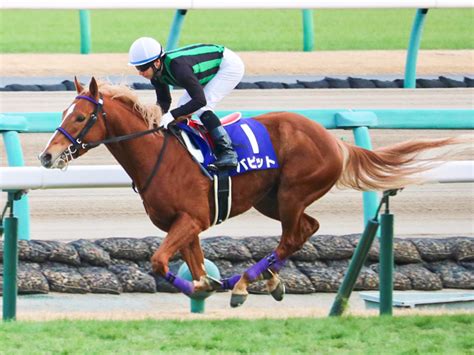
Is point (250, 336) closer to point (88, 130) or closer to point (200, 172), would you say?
point (200, 172)

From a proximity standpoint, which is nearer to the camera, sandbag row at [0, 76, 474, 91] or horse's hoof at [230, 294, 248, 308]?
horse's hoof at [230, 294, 248, 308]

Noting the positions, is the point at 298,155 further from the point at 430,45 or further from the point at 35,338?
the point at 430,45

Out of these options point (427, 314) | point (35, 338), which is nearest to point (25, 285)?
point (35, 338)

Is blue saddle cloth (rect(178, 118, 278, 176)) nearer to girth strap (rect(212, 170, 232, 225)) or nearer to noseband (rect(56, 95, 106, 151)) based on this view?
girth strap (rect(212, 170, 232, 225))

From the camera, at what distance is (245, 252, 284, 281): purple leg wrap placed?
7246 mm

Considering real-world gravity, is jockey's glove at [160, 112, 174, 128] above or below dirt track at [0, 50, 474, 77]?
below

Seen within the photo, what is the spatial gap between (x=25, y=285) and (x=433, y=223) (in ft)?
9.20

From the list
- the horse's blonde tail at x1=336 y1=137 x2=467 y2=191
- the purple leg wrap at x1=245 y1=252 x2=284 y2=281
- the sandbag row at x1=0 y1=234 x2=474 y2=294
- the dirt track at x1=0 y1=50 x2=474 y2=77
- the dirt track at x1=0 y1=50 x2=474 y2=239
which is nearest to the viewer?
the purple leg wrap at x1=245 y1=252 x2=284 y2=281

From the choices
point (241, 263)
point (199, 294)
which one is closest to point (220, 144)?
point (199, 294)

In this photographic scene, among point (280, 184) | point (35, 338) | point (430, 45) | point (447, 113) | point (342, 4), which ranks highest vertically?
point (430, 45)

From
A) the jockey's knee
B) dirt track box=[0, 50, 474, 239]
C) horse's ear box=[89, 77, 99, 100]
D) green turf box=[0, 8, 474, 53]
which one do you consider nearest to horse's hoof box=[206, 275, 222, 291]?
the jockey's knee

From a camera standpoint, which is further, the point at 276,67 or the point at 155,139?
the point at 276,67

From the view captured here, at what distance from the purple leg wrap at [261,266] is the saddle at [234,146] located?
0.29 m

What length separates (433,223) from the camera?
369 inches
